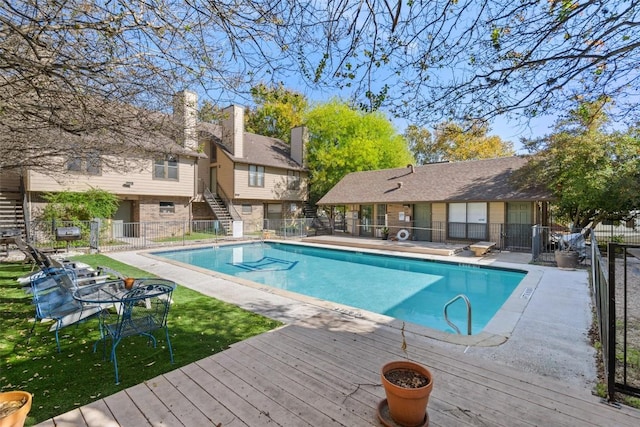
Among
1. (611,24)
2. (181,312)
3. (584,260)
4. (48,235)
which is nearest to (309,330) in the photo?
(181,312)

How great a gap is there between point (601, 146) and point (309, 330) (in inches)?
541

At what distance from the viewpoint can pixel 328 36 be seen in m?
3.61

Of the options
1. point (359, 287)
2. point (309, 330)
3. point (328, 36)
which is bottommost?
point (359, 287)

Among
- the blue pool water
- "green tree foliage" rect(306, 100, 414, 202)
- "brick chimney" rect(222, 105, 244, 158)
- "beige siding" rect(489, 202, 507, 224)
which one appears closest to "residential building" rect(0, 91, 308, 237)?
"brick chimney" rect(222, 105, 244, 158)

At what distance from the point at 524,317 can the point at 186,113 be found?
6758 millimetres

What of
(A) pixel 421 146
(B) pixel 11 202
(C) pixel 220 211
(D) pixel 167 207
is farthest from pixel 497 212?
(B) pixel 11 202

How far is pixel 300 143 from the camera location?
25828mm

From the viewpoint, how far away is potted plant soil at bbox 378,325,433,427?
2.43 meters

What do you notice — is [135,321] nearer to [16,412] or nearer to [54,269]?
[16,412]

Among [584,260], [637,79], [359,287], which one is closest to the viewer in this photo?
[637,79]

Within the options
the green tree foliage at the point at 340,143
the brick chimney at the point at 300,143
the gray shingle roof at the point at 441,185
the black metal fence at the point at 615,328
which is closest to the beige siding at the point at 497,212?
the gray shingle roof at the point at 441,185

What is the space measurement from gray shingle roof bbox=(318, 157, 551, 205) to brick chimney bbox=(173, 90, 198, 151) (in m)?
13.8

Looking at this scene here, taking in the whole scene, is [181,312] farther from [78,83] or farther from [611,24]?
[611,24]

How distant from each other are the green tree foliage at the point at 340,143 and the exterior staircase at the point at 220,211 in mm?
7686
